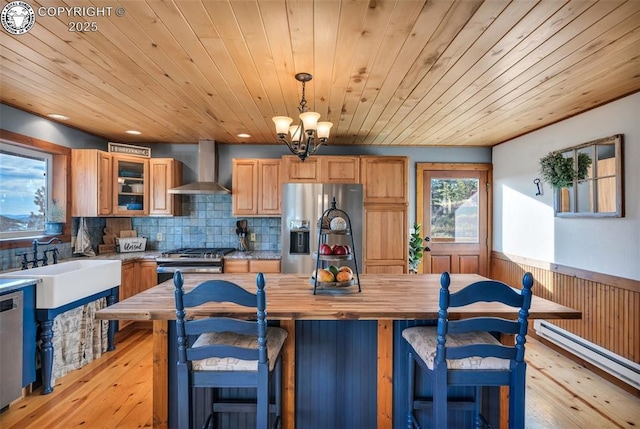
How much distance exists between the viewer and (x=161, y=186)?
14.0 ft

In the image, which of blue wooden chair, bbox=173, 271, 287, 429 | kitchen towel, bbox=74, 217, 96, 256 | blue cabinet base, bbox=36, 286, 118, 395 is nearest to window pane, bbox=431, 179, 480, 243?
blue wooden chair, bbox=173, 271, 287, 429

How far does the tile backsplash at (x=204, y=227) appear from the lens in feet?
14.9

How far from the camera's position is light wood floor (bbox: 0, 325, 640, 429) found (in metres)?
2.18

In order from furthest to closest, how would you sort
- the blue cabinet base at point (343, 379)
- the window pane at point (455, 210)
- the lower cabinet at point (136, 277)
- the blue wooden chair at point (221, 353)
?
the window pane at point (455, 210)
the lower cabinet at point (136, 277)
the blue cabinet base at point (343, 379)
the blue wooden chair at point (221, 353)

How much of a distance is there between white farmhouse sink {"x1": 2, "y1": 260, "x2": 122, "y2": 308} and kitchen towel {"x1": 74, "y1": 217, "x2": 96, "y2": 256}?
433 millimetres

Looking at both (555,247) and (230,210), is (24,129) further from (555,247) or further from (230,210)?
(555,247)

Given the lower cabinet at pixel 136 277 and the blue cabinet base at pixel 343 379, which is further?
the lower cabinet at pixel 136 277

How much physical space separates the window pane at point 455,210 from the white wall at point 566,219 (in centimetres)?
29

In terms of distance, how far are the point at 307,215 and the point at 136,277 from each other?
2175 millimetres

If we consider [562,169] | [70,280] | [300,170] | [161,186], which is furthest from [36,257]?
[562,169]

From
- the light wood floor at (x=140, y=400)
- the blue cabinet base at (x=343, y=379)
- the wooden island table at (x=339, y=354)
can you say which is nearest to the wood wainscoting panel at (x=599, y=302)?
the light wood floor at (x=140, y=400)

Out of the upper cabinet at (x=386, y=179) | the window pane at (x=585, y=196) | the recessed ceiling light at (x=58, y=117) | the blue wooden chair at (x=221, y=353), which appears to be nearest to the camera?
the blue wooden chair at (x=221, y=353)

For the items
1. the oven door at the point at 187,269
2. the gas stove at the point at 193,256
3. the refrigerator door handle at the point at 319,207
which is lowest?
the oven door at the point at 187,269

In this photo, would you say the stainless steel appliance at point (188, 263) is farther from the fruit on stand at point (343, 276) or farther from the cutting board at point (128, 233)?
the fruit on stand at point (343, 276)
